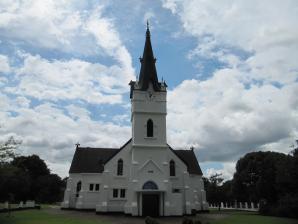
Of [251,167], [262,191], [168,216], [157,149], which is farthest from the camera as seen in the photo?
[251,167]

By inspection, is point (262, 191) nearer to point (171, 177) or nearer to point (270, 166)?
point (270, 166)

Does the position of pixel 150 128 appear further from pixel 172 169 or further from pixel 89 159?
pixel 89 159

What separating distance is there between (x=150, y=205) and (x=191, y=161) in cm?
1568

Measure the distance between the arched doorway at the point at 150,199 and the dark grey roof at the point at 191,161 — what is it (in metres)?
10.7

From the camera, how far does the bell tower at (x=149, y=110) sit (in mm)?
41312

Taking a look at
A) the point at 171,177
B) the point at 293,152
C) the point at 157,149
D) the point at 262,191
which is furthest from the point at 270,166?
the point at 157,149

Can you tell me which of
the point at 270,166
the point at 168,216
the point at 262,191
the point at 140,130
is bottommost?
the point at 168,216

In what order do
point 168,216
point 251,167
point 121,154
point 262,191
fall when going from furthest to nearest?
1. point 251,167
2. point 262,191
3. point 121,154
4. point 168,216

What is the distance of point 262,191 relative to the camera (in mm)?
48688

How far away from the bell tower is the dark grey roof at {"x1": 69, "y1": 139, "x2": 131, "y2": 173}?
29.0 feet

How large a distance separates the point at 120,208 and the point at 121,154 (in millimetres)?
6778

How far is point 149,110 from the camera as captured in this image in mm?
42281

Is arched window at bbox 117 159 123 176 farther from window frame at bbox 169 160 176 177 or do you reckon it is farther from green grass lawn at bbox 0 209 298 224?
green grass lawn at bbox 0 209 298 224

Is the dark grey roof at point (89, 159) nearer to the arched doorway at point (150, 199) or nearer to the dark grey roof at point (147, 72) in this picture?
the arched doorway at point (150, 199)
